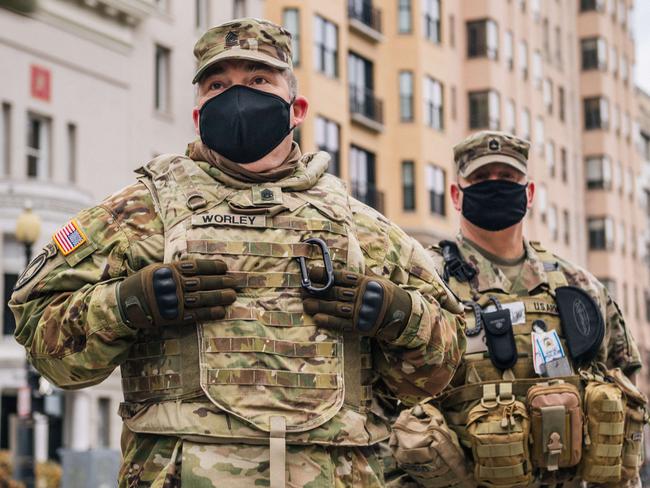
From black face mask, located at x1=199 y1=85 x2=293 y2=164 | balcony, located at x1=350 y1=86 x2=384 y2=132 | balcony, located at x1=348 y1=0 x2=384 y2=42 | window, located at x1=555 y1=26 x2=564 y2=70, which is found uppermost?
window, located at x1=555 y1=26 x2=564 y2=70

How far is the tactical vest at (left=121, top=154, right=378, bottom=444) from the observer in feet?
17.1

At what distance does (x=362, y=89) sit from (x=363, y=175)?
286 centimetres

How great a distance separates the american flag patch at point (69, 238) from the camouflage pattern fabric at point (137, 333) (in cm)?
2

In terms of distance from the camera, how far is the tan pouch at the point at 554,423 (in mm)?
7980

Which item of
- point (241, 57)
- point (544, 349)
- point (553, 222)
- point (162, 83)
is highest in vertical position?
point (162, 83)

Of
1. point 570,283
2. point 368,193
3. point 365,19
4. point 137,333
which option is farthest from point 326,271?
point 365,19

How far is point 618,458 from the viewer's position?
27.0 feet

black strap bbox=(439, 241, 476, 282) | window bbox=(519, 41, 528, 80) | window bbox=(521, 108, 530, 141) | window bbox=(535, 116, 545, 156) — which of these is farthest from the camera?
window bbox=(535, 116, 545, 156)

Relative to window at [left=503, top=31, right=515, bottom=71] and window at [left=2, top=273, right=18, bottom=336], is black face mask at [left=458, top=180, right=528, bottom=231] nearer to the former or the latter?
window at [left=2, top=273, right=18, bottom=336]

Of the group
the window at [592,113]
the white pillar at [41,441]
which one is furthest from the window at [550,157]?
the white pillar at [41,441]

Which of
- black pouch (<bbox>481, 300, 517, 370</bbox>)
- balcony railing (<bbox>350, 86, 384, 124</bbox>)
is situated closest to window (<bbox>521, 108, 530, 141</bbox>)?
balcony railing (<bbox>350, 86, 384, 124</bbox>)

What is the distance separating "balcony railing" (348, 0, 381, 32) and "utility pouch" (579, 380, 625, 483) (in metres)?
43.2

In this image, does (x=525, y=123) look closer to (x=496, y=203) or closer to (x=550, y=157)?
(x=550, y=157)

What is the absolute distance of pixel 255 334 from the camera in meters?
5.23
